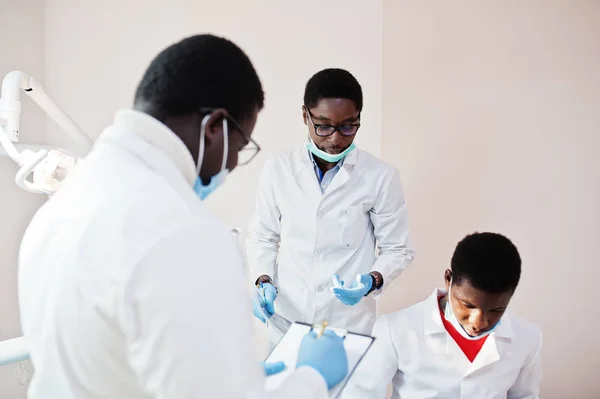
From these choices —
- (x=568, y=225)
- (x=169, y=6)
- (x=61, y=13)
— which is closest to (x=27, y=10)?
(x=61, y=13)

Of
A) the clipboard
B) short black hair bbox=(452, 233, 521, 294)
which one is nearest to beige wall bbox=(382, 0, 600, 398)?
short black hair bbox=(452, 233, 521, 294)

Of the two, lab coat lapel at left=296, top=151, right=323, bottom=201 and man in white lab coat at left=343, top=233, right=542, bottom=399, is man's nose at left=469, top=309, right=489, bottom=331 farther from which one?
lab coat lapel at left=296, top=151, right=323, bottom=201

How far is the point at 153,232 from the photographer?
542mm

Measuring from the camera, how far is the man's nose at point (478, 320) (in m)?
1.24

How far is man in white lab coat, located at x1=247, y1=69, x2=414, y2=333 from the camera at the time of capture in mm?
1586

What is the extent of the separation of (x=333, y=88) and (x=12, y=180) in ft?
4.98

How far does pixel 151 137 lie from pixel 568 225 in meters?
1.83

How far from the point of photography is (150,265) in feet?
1.75

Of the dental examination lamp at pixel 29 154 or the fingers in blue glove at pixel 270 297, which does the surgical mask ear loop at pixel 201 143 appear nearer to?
the fingers in blue glove at pixel 270 297

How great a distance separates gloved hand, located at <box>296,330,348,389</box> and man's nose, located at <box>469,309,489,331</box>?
0.54 m

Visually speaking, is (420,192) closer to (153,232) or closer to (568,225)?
(568,225)

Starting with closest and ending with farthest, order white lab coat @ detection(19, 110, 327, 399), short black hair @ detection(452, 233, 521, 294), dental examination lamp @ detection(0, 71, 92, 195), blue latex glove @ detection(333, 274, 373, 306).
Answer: white lab coat @ detection(19, 110, 327, 399), short black hair @ detection(452, 233, 521, 294), blue latex glove @ detection(333, 274, 373, 306), dental examination lamp @ detection(0, 71, 92, 195)

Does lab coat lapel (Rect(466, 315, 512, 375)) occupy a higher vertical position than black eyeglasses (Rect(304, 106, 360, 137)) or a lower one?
lower

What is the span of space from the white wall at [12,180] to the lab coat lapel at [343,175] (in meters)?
1.44
